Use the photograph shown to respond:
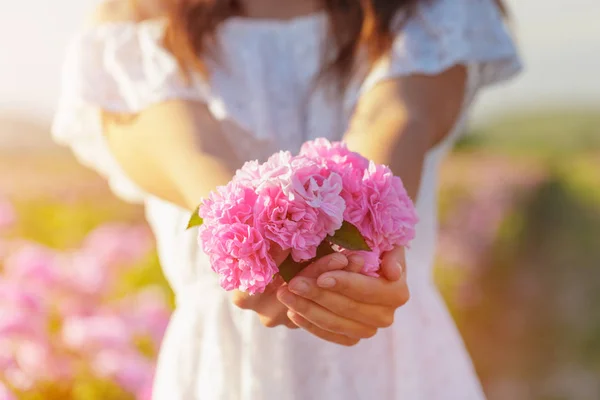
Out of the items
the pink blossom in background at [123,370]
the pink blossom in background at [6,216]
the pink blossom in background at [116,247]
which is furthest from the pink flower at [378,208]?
the pink blossom in background at [6,216]

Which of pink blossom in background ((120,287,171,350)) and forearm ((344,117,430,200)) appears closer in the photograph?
forearm ((344,117,430,200))

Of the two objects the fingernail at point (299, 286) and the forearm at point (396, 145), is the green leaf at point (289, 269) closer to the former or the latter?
the fingernail at point (299, 286)

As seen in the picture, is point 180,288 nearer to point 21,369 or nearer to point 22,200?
point 21,369

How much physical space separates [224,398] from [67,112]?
1.64 ft

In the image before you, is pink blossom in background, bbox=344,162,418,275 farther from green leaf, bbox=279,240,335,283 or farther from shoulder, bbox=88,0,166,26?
shoulder, bbox=88,0,166,26

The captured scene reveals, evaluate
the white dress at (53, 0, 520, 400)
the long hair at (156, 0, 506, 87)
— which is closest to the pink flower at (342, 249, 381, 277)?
the white dress at (53, 0, 520, 400)

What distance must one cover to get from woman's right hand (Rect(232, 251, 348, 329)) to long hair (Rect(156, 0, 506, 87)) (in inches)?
15.7

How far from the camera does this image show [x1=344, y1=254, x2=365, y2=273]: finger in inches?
25.4

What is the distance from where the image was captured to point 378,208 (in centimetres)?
64

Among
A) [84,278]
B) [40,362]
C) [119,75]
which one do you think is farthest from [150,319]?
[119,75]

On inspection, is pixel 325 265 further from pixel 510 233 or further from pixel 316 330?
pixel 510 233

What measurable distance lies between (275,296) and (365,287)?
0.10 metres

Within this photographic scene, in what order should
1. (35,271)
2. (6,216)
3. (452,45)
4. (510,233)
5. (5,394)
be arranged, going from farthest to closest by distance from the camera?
1. (510,233)
2. (6,216)
3. (35,271)
4. (5,394)
5. (452,45)

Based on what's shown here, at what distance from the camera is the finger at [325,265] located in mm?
631
